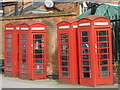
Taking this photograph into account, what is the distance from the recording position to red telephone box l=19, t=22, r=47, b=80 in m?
10.6

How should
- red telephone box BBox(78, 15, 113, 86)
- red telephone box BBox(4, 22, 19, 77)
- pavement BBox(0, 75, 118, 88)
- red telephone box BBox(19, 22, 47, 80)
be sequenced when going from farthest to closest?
red telephone box BBox(4, 22, 19, 77), red telephone box BBox(19, 22, 47, 80), pavement BBox(0, 75, 118, 88), red telephone box BBox(78, 15, 113, 86)

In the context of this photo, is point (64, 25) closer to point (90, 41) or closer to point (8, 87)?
point (90, 41)

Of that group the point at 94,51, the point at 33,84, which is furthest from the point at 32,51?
the point at 94,51

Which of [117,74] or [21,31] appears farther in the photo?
[21,31]

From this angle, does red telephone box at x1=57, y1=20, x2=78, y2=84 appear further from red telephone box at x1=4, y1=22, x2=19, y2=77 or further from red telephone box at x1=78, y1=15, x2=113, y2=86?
red telephone box at x1=4, y1=22, x2=19, y2=77

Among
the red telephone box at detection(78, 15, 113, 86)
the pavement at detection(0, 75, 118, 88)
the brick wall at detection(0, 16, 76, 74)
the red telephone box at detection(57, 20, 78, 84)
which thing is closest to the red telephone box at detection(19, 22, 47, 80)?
the pavement at detection(0, 75, 118, 88)

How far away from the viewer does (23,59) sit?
10945mm

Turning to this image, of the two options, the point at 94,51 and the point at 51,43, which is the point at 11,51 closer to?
the point at 51,43

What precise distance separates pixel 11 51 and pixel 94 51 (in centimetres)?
442

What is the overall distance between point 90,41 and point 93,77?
133 centimetres

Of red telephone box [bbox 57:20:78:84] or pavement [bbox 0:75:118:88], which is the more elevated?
red telephone box [bbox 57:20:78:84]

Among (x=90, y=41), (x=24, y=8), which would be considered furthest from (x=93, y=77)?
(x=24, y=8)

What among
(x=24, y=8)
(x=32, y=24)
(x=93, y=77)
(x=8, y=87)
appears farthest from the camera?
(x=24, y=8)

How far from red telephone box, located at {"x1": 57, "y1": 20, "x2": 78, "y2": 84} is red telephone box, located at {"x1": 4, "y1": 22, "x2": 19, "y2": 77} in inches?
103
